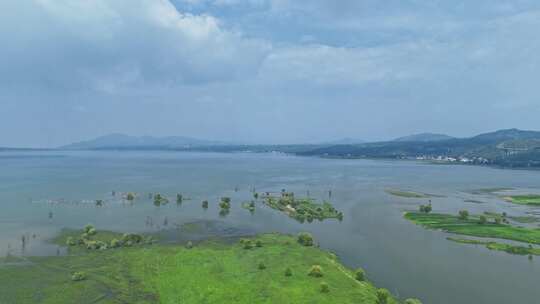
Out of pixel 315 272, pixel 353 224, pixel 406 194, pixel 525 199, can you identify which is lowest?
pixel 353 224

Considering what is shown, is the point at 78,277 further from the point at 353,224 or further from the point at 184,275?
the point at 353,224

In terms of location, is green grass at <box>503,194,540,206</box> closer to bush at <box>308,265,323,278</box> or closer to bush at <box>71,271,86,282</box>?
bush at <box>308,265,323,278</box>

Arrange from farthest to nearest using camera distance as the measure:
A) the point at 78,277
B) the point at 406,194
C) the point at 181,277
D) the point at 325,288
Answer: the point at 406,194, the point at 181,277, the point at 78,277, the point at 325,288

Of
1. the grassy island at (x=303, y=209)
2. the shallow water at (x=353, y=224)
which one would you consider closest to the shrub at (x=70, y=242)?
the shallow water at (x=353, y=224)

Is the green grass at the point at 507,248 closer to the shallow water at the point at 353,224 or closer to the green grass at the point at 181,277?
the shallow water at the point at 353,224

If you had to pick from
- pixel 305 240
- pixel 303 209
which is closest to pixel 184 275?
pixel 305 240

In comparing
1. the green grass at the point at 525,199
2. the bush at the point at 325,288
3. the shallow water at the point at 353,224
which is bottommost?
the shallow water at the point at 353,224
